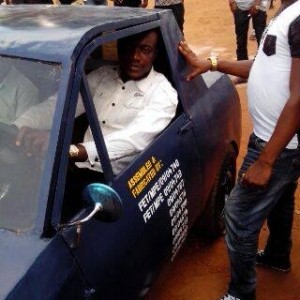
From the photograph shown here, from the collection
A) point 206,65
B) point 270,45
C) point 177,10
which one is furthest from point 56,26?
point 177,10

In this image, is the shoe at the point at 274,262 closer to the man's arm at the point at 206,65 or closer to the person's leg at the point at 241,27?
the man's arm at the point at 206,65

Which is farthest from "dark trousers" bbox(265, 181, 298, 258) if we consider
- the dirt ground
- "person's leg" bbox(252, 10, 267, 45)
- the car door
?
"person's leg" bbox(252, 10, 267, 45)

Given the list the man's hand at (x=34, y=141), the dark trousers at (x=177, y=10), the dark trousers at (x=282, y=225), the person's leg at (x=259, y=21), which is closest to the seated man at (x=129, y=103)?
the man's hand at (x=34, y=141)

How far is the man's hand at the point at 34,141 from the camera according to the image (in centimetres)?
178

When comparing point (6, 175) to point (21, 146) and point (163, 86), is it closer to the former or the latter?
point (21, 146)

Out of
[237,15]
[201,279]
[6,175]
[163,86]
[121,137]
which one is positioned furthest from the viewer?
[237,15]

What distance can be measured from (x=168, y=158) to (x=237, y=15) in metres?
5.26

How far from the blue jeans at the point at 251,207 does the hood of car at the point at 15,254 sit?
117 cm

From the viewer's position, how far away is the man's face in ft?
8.64

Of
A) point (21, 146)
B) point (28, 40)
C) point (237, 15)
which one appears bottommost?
point (237, 15)

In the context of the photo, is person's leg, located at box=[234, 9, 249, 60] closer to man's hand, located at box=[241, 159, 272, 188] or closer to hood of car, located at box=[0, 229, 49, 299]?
man's hand, located at box=[241, 159, 272, 188]

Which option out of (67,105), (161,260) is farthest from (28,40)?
(161,260)

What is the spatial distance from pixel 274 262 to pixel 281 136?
1.34 meters

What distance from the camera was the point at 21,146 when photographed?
1841mm
